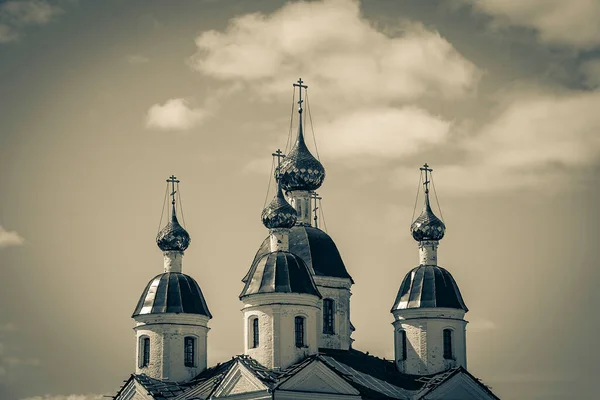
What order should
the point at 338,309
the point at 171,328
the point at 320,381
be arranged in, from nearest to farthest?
the point at 320,381, the point at 338,309, the point at 171,328

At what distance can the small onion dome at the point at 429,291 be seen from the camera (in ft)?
154

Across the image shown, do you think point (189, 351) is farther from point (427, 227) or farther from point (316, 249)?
point (427, 227)

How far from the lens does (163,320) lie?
157ft

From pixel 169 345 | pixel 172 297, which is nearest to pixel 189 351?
pixel 169 345

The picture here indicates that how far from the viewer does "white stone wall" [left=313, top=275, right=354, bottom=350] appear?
46938 mm

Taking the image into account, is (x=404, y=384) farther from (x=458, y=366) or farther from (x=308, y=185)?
(x=308, y=185)

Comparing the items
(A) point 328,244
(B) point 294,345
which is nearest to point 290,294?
(B) point 294,345

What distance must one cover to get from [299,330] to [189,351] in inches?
203

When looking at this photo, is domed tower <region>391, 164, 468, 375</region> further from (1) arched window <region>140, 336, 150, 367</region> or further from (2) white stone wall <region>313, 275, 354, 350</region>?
(1) arched window <region>140, 336, 150, 367</region>

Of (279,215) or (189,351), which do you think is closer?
(279,215)

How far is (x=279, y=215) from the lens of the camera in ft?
152

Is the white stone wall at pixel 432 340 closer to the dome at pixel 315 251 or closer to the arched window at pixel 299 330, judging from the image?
the dome at pixel 315 251

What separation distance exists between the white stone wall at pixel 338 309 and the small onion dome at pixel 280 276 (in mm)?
2202

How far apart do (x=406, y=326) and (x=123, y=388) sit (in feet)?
29.3
